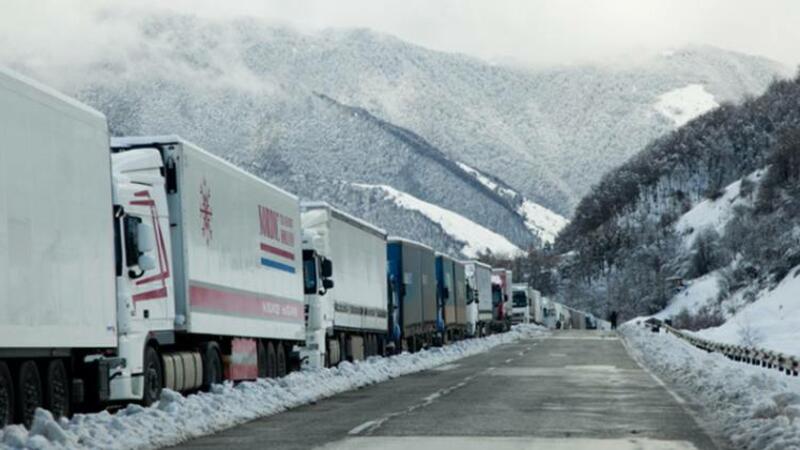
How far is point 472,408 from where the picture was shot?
21531 millimetres

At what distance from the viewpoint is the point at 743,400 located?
68.9ft

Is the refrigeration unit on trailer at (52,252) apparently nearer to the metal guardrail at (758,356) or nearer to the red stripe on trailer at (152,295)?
the red stripe on trailer at (152,295)

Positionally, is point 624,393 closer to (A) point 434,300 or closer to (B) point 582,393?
(B) point 582,393

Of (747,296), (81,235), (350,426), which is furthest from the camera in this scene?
(747,296)

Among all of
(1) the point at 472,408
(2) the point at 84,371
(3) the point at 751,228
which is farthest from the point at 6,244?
(3) the point at 751,228

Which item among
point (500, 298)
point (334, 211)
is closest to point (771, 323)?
point (500, 298)

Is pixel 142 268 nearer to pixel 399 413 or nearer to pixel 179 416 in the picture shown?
pixel 179 416

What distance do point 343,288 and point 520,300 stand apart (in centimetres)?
7794

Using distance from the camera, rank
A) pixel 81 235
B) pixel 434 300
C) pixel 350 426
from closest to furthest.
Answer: pixel 81 235, pixel 350 426, pixel 434 300

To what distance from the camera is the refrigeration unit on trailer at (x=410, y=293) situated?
4834cm

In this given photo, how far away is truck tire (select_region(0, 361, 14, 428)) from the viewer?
47.9 feet

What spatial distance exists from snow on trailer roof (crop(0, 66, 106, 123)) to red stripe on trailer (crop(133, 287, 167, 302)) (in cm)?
271

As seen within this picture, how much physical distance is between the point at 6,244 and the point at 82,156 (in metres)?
3.27

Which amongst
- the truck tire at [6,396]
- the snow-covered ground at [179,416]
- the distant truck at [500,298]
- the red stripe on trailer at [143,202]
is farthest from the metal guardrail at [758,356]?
the distant truck at [500,298]
